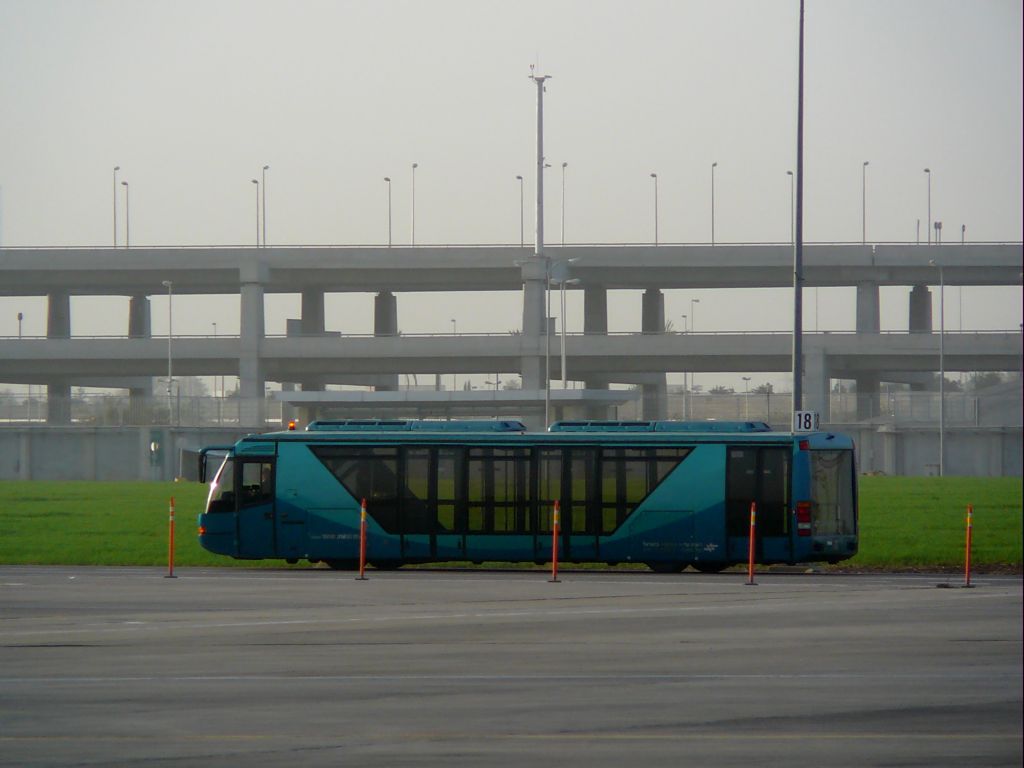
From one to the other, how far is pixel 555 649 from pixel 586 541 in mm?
12817

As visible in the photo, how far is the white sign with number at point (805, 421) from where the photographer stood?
29.7 m

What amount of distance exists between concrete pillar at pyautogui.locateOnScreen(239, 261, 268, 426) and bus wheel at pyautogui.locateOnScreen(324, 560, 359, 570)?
5211cm

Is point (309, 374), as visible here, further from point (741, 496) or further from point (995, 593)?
point (995, 593)

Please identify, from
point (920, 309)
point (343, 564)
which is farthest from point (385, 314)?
point (343, 564)

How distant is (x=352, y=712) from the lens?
11547 millimetres

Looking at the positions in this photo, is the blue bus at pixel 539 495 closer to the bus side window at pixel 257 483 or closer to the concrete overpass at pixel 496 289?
the bus side window at pixel 257 483

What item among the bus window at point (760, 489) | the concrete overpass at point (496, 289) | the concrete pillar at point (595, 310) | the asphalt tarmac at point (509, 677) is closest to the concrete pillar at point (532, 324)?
the concrete overpass at point (496, 289)

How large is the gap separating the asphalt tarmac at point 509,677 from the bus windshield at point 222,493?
18.6 feet

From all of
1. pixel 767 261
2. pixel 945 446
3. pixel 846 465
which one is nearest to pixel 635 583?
pixel 846 465

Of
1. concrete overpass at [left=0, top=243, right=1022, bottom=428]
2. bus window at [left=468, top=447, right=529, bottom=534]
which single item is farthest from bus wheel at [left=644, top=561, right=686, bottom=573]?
concrete overpass at [left=0, top=243, right=1022, bottom=428]

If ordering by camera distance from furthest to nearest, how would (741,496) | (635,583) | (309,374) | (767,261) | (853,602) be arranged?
(309,374) → (767,261) → (741,496) → (635,583) → (853,602)

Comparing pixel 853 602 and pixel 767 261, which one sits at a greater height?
pixel 767 261

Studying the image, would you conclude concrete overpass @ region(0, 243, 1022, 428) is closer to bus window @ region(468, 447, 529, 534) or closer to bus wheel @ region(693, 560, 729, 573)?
bus wheel @ region(693, 560, 729, 573)

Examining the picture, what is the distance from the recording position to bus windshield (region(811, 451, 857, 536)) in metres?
27.9
